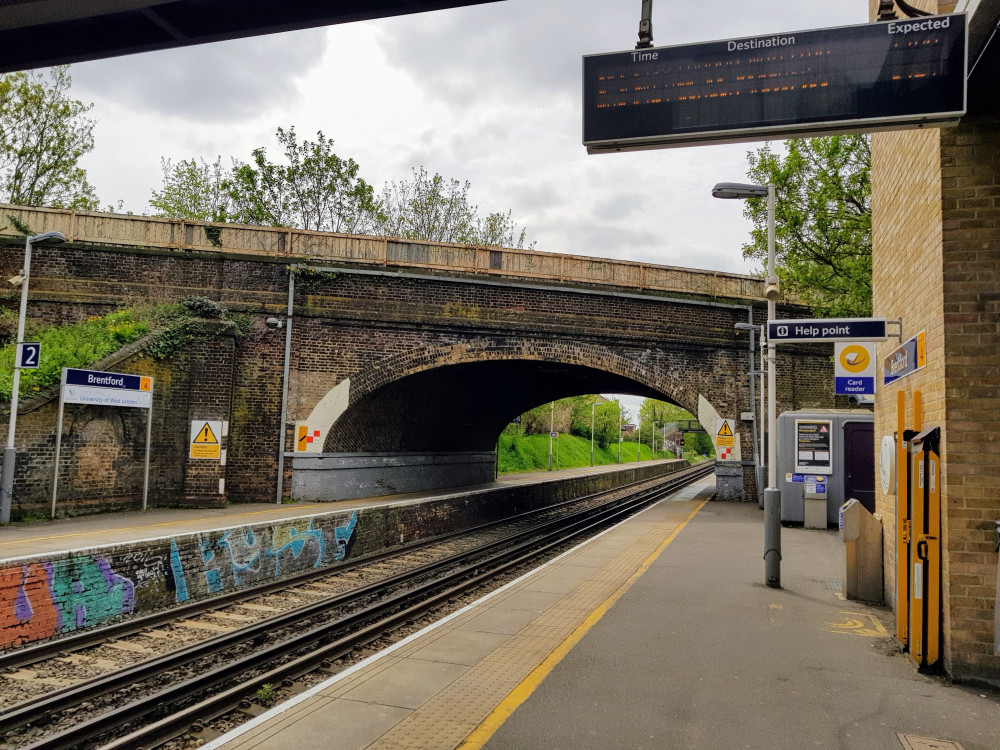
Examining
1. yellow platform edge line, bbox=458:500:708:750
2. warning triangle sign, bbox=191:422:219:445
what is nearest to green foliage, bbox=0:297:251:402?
warning triangle sign, bbox=191:422:219:445

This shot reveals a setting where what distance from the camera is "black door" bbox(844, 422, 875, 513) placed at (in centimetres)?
1524

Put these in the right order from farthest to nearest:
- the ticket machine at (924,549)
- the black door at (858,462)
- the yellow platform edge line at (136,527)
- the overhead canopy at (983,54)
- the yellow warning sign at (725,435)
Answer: the yellow warning sign at (725,435), the black door at (858,462), the yellow platform edge line at (136,527), the ticket machine at (924,549), the overhead canopy at (983,54)

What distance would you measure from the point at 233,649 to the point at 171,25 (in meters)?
6.61

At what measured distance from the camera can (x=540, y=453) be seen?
4756 centimetres

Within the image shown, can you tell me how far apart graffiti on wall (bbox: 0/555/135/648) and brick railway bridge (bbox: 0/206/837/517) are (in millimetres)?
7048

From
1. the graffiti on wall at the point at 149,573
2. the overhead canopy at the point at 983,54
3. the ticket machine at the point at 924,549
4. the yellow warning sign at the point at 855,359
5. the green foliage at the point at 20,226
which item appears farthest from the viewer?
the green foliage at the point at 20,226

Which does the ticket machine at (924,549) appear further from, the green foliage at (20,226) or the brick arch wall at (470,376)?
the green foliage at (20,226)

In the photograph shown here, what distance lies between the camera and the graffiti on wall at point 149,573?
8164mm

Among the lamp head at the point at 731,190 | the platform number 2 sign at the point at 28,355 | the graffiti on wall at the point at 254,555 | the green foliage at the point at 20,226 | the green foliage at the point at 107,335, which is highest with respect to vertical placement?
the green foliage at the point at 20,226

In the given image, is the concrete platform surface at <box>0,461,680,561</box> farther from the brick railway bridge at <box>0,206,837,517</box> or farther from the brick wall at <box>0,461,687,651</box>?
the brick railway bridge at <box>0,206,837,517</box>

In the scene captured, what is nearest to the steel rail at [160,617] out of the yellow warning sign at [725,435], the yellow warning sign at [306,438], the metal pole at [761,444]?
the yellow warning sign at [306,438]

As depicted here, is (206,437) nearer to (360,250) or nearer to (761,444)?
(360,250)

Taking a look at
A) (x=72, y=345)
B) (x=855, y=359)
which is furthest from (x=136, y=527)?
(x=855, y=359)

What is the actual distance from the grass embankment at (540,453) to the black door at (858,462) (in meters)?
27.0
